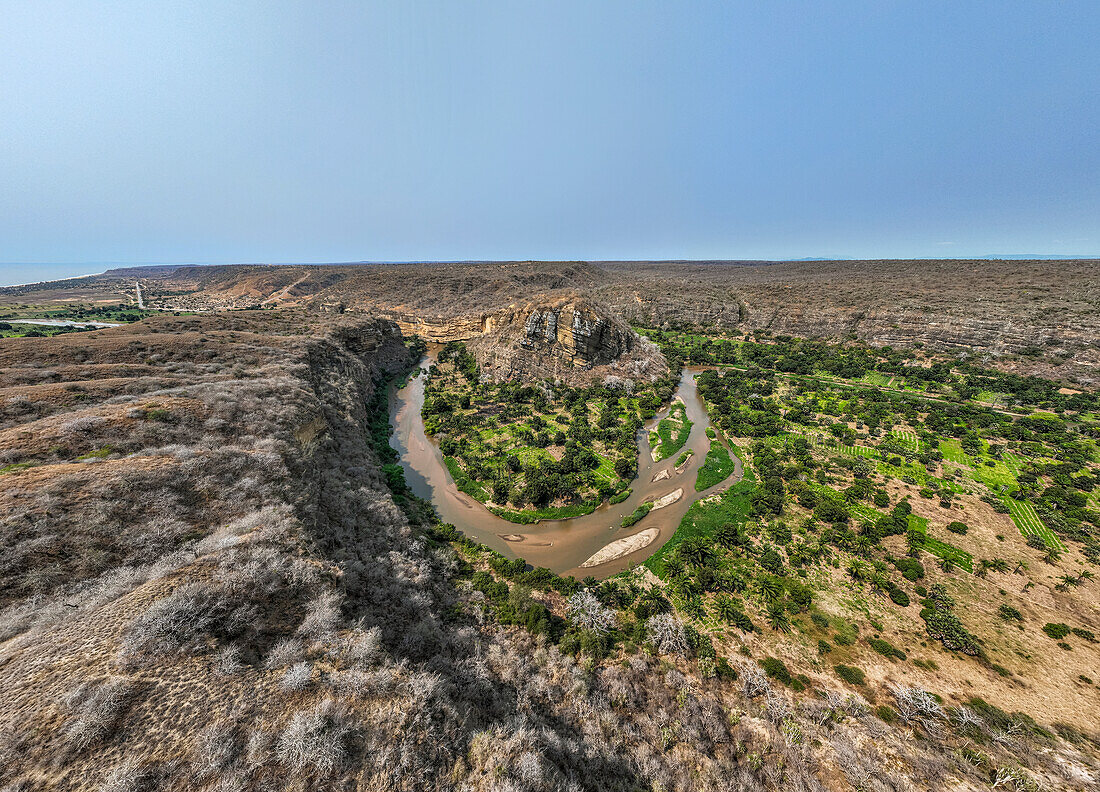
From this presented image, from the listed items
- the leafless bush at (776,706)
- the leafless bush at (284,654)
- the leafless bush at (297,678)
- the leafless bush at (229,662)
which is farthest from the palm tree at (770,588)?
the leafless bush at (229,662)

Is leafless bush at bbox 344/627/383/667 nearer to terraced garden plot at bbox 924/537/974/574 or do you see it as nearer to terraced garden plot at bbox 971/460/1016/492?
terraced garden plot at bbox 924/537/974/574

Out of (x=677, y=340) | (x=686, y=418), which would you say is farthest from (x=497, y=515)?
(x=677, y=340)

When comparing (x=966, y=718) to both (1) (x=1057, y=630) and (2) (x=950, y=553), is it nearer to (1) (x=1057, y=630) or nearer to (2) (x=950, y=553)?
(1) (x=1057, y=630)

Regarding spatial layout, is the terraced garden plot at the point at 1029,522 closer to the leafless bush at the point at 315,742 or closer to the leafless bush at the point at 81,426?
the leafless bush at the point at 315,742

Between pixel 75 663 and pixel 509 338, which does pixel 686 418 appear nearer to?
pixel 509 338

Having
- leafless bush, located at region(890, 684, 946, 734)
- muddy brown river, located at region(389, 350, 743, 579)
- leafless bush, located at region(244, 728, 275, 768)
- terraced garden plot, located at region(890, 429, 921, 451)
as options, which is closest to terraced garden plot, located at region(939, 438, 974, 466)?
terraced garden plot, located at region(890, 429, 921, 451)

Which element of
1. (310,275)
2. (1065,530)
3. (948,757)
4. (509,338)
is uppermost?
(310,275)
